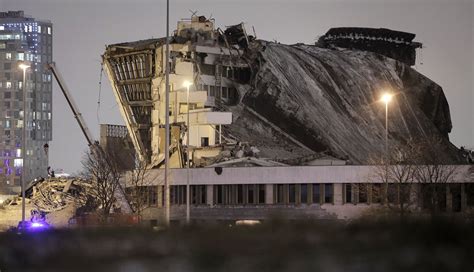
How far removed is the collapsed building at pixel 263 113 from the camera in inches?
3031

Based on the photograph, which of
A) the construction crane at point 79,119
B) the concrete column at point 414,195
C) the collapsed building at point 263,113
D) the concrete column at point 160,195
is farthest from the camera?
the construction crane at point 79,119

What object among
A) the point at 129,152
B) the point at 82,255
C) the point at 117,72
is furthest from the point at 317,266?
the point at 129,152

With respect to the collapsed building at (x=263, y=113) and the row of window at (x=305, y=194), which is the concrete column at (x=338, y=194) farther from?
the row of window at (x=305, y=194)

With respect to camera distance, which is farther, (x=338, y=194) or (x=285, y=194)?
(x=285, y=194)

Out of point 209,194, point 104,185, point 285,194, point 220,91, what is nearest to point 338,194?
point 285,194

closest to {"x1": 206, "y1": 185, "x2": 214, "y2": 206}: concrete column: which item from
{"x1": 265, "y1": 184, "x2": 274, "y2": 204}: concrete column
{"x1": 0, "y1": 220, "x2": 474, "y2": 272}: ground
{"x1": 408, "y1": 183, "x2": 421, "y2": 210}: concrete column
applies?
{"x1": 265, "y1": 184, "x2": 274, "y2": 204}: concrete column

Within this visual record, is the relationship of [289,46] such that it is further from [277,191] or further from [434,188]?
[434,188]

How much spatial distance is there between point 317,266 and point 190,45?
3572 inches

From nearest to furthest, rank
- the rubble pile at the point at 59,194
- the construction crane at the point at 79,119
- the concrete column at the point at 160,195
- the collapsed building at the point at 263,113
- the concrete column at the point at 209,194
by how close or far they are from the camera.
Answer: the collapsed building at the point at 263,113 < the concrete column at the point at 160,195 < the concrete column at the point at 209,194 < the rubble pile at the point at 59,194 < the construction crane at the point at 79,119

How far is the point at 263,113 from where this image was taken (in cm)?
12144

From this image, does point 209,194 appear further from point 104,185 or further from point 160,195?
point 104,185

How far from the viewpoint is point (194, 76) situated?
103 m

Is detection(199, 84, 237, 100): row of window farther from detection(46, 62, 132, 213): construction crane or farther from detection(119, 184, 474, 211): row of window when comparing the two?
detection(119, 184, 474, 211): row of window

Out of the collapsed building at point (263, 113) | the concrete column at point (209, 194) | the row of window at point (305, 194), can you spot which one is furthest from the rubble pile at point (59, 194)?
the row of window at point (305, 194)
